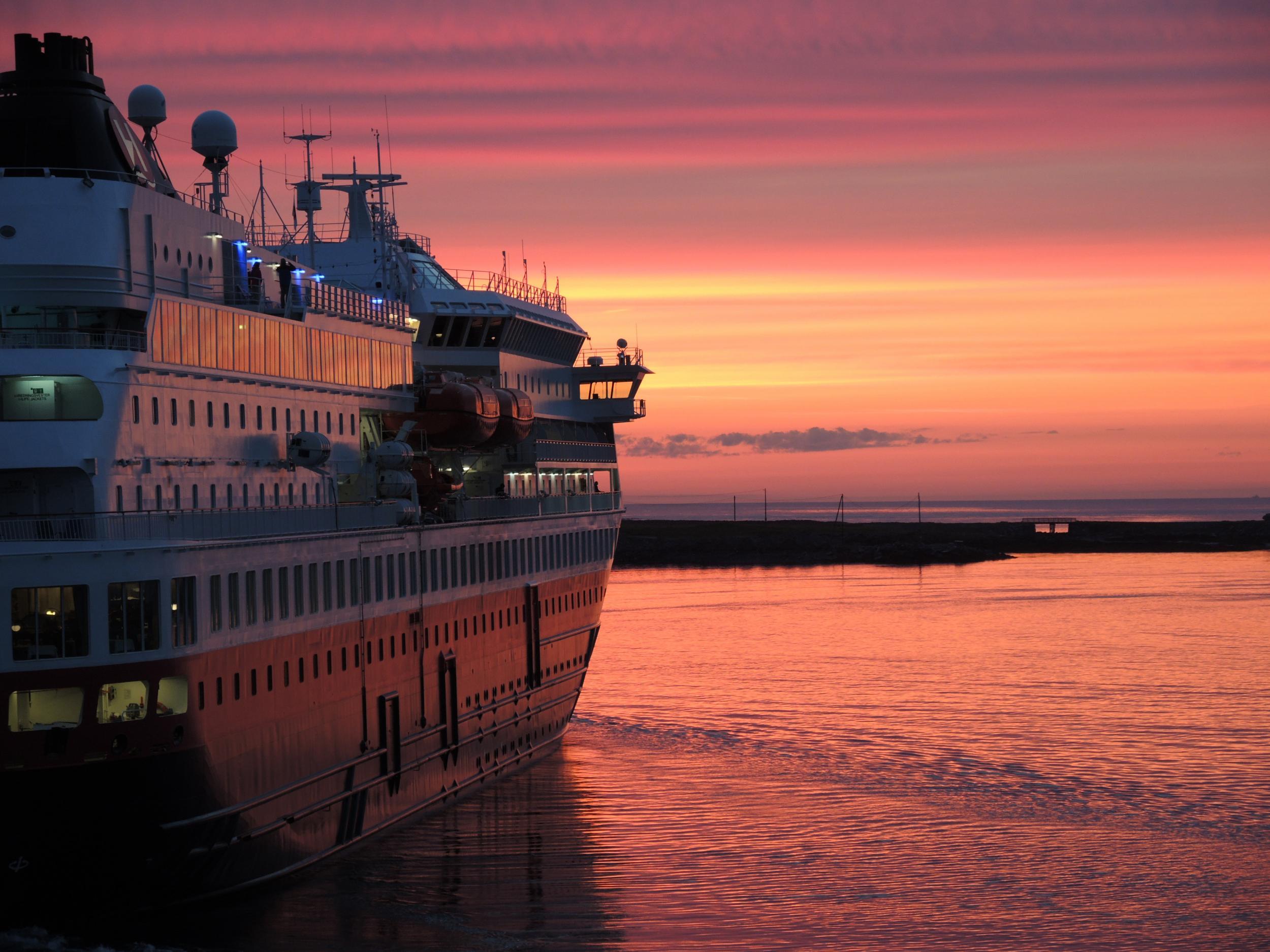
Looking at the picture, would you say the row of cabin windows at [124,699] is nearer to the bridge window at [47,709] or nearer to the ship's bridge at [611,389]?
the bridge window at [47,709]

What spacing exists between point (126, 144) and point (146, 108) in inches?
166

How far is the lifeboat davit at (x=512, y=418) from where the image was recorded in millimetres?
46406

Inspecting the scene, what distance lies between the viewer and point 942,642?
262 feet

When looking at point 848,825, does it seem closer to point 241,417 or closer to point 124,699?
point 241,417

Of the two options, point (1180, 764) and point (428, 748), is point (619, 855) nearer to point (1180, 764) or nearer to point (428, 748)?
point (428, 748)

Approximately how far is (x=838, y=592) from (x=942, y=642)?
37.6 metres

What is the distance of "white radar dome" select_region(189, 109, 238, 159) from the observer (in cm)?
3791

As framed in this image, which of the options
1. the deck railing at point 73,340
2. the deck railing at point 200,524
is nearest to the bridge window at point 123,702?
the deck railing at point 200,524

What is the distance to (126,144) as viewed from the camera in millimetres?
32750

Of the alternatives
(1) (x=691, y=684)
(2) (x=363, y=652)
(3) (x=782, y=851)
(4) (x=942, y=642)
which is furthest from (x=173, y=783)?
(4) (x=942, y=642)

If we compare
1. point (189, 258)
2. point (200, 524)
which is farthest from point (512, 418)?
point (200, 524)

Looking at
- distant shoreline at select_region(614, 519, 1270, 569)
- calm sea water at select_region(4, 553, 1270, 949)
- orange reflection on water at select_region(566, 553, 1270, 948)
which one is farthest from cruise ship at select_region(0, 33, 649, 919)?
distant shoreline at select_region(614, 519, 1270, 569)

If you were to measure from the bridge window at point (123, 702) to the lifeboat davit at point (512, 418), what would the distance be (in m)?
21.1

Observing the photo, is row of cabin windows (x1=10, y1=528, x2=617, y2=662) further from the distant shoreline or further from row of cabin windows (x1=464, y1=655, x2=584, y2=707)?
the distant shoreline
